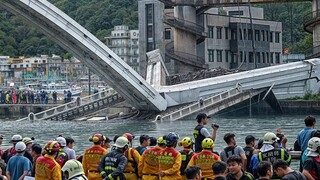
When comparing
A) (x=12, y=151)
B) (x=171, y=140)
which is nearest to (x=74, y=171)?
(x=171, y=140)

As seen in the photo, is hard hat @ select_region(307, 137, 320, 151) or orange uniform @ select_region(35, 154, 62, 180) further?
orange uniform @ select_region(35, 154, 62, 180)

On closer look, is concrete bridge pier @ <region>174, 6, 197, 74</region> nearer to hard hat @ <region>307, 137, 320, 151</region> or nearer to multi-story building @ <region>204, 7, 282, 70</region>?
multi-story building @ <region>204, 7, 282, 70</region>

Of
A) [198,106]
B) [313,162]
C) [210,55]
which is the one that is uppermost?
[210,55]

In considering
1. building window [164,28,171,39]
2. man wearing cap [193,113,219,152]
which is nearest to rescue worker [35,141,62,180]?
man wearing cap [193,113,219,152]

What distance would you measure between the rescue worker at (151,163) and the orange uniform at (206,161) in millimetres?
716

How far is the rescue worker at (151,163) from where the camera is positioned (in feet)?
45.5

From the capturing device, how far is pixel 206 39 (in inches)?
2766

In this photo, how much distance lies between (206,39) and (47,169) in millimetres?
58182

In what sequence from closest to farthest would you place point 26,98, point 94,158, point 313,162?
1. point 313,162
2. point 94,158
3. point 26,98

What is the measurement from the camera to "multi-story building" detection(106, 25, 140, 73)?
404ft

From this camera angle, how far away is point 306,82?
2223 inches

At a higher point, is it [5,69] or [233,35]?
[5,69]

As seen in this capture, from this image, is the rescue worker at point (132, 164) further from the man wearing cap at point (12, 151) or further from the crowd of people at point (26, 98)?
Answer: the crowd of people at point (26, 98)

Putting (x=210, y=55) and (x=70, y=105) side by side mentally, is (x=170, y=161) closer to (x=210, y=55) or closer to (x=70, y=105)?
(x=70, y=105)
